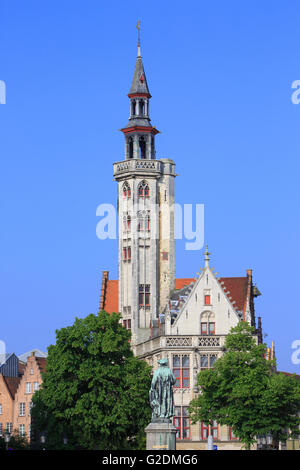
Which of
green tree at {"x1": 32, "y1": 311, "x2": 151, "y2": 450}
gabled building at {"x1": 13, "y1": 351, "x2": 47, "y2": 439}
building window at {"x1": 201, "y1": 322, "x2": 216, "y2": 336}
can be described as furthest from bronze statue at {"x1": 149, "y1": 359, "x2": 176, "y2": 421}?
gabled building at {"x1": 13, "y1": 351, "x2": 47, "y2": 439}

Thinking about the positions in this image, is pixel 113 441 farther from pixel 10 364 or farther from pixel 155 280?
pixel 10 364

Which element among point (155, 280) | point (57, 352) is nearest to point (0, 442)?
point (57, 352)

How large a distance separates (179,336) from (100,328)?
33.7 feet

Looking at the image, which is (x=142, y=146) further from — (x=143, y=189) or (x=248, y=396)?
(x=248, y=396)

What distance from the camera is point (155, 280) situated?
3949 inches

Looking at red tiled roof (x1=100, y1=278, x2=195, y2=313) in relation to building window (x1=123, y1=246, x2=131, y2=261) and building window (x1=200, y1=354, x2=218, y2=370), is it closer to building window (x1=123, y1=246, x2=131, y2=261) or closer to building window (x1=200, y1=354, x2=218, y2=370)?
building window (x1=123, y1=246, x2=131, y2=261)

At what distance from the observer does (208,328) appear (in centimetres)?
9419

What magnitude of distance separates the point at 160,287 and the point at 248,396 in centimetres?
2771

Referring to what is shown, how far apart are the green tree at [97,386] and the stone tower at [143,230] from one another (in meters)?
14.0

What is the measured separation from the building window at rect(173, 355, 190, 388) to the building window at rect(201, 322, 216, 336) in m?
2.98

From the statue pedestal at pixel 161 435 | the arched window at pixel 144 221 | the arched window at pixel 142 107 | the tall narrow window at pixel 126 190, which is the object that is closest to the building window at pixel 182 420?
the arched window at pixel 144 221

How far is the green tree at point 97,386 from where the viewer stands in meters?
81.7

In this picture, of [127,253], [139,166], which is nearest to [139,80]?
[139,166]

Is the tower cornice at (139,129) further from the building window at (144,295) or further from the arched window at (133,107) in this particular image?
the building window at (144,295)
